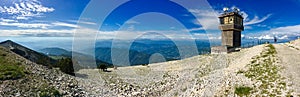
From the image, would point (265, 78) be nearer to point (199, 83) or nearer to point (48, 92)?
point (199, 83)

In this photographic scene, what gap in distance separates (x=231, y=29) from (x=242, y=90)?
30777mm

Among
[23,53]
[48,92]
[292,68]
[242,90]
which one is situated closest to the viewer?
[242,90]

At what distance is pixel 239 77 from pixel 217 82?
2.25 m

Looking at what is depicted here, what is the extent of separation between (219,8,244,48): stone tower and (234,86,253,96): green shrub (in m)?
28.6

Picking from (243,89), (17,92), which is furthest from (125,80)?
(243,89)

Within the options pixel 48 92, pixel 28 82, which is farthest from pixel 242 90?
pixel 28 82

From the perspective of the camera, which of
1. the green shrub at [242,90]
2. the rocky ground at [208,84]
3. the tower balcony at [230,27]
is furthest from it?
the tower balcony at [230,27]

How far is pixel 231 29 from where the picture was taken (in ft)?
164

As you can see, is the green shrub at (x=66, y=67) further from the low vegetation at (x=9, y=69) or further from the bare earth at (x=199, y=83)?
the low vegetation at (x=9, y=69)

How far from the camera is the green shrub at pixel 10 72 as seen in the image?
91.5ft

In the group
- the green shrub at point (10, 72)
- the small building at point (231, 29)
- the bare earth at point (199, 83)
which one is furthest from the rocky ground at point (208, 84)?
the small building at point (231, 29)

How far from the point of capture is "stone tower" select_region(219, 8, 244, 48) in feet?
164

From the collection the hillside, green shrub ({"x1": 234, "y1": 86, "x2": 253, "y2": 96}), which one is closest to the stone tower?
green shrub ({"x1": 234, "y1": 86, "x2": 253, "y2": 96})

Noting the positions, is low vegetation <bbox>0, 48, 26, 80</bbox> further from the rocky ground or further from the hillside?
the rocky ground
